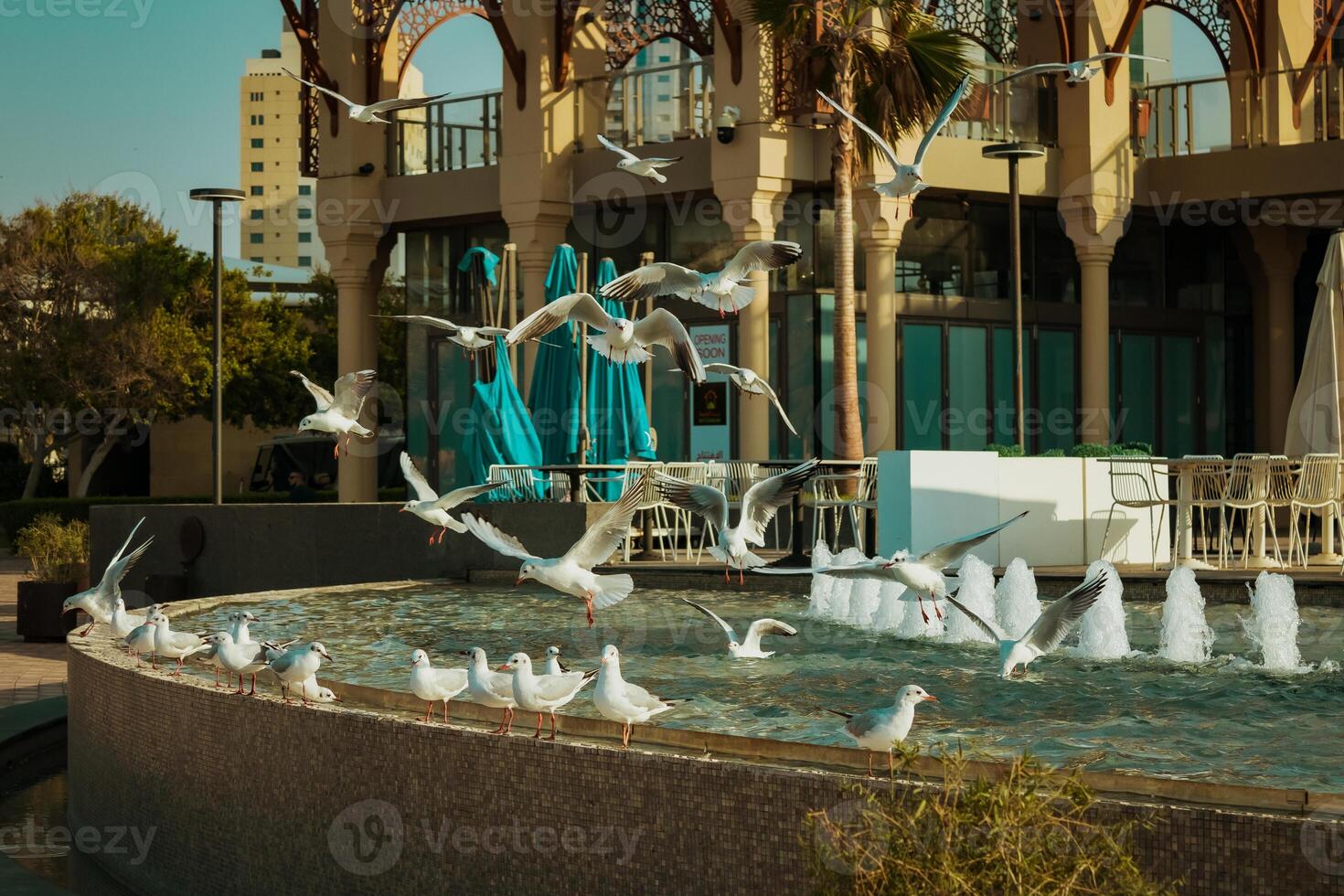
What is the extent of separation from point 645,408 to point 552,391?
1239 millimetres

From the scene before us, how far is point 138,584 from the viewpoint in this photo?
20.0 metres

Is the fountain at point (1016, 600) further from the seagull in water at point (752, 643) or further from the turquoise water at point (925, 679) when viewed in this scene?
the seagull in water at point (752, 643)

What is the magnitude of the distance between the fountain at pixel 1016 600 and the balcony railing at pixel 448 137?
16073mm

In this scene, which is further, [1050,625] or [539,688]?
[1050,625]

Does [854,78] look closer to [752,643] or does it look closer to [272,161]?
[752,643]

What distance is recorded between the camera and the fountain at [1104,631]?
1129 cm

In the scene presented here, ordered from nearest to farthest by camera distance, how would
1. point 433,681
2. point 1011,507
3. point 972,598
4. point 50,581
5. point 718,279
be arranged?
point 433,681 < point 718,279 < point 972,598 < point 1011,507 < point 50,581

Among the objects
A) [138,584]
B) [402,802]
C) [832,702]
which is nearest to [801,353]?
[138,584]

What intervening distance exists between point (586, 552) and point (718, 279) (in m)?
3.23

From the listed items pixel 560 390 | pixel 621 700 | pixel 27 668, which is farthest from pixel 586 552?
pixel 560 390

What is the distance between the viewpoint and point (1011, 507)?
16422mm

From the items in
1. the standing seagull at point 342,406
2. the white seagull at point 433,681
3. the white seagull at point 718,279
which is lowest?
the white seagull at point 433,681

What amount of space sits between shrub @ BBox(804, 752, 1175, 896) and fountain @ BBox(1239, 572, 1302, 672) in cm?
613

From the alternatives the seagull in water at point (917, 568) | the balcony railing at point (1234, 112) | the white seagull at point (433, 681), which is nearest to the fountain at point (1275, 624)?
the seagull in water at point (917, 568)
